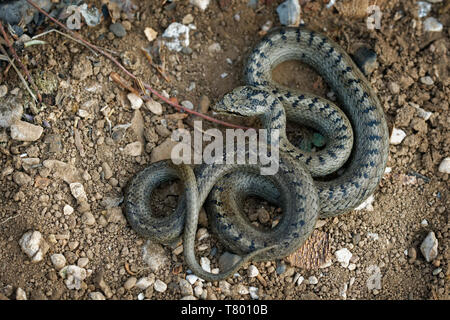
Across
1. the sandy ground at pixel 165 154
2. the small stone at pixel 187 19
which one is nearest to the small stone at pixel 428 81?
the sandy ground at pixel 165 154

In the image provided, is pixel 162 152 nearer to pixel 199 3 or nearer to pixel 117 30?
pixel 117 30

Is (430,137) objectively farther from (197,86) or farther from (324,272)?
(197,86)

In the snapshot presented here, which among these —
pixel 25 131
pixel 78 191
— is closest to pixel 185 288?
pixel 78 191

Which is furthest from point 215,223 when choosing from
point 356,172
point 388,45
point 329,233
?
point 388,45

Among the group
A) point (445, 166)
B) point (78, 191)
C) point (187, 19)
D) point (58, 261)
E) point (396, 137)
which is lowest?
point (58, 261)

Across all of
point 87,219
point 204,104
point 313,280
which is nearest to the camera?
point 87,219
